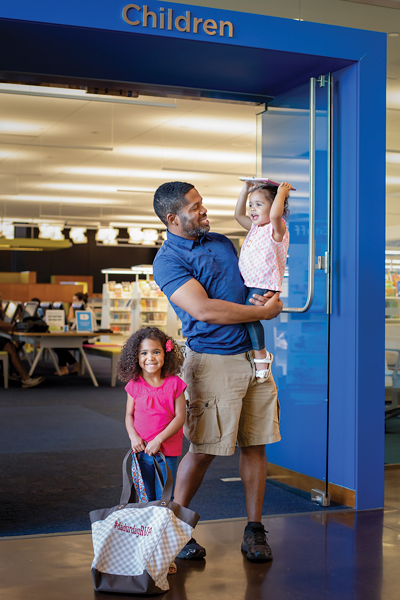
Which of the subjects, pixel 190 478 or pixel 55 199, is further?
pixel 55 199

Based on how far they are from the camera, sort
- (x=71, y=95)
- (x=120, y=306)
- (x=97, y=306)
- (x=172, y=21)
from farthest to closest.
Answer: (x=97, y=306)
(x=120, y=306)
(x=71, y=95)
(x=172, y=21)

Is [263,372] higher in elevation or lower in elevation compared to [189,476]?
higher

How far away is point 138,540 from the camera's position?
2.38 metres

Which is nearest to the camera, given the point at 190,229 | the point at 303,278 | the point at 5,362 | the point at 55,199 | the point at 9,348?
the point at 190,229

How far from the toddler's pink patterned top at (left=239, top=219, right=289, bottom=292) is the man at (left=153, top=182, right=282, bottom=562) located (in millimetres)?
50

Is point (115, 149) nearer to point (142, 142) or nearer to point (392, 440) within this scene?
point (142, 142)

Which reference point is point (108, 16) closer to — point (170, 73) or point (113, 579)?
point (170, 73)

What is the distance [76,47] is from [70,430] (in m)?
3.62

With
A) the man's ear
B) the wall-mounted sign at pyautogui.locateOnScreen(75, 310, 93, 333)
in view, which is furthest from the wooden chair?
the man's ear

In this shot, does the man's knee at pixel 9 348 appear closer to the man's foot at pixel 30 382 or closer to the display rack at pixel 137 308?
the man's foot at pixel 30 382

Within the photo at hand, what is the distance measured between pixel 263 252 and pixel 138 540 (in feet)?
3.99

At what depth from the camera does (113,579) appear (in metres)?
2.40

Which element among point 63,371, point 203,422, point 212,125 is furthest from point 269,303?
point 63,371

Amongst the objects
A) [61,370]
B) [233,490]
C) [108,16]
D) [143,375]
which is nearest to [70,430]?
[233,490]
